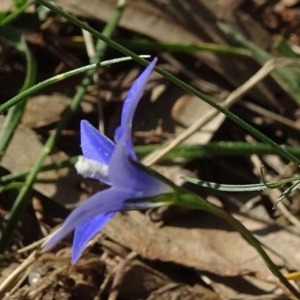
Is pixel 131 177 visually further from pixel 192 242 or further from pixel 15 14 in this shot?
pixel 15 14

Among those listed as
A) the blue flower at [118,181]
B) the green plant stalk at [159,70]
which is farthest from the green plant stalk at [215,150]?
the blue flower at [118,181]

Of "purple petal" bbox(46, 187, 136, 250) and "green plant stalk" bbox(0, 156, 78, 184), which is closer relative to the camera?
"purple petal" bbox(46, 187, 136, 250)

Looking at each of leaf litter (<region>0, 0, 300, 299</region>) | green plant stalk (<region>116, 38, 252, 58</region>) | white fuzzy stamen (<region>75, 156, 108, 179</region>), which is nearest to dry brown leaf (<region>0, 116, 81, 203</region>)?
leaf litter (<region>0, 0, 300, 299</region>)

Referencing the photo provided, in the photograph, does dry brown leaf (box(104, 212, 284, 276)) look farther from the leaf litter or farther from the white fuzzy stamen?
the white fuzzy stamen

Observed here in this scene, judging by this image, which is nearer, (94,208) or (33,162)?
(94,208)

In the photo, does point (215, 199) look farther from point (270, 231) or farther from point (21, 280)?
point (21, 280)

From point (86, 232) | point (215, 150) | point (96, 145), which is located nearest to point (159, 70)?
point (96, 145)

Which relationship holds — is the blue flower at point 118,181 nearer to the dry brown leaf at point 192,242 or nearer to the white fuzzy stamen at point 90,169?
the white fuzzy stamen at point 90,169
